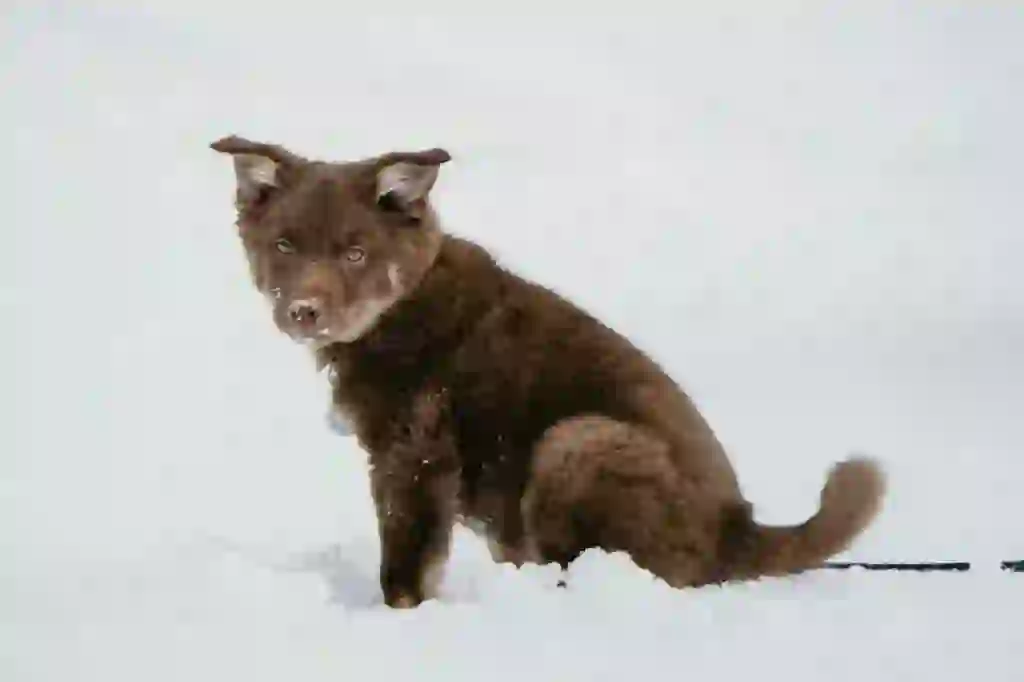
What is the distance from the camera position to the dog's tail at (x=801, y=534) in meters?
4.64

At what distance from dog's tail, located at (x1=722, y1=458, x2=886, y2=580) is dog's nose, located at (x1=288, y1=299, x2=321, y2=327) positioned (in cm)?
155

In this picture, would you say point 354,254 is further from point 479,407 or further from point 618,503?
point 618,503

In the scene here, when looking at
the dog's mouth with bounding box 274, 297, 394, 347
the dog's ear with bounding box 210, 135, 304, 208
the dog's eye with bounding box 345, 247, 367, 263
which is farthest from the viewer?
the dog's ear with bounding box 210, 135, 304, 208

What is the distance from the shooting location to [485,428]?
4820 mm

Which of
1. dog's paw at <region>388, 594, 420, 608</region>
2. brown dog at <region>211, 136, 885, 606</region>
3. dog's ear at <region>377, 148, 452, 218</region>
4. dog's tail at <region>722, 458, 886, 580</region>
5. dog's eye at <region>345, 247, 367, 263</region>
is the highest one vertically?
dog's ear at <region>377, 148, 452, 218</region>

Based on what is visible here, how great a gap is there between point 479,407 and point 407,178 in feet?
2.80

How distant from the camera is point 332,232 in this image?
4.73 meters

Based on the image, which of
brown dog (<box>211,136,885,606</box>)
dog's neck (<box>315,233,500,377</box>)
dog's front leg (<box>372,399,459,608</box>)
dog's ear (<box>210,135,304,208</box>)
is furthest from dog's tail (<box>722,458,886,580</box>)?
dog's ear (<box>210,135,304,208</box>)

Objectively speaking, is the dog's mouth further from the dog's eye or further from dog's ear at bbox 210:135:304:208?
dog's ear at bbox 210:135:304:208

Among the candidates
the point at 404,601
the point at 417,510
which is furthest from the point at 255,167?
the point at 404,601

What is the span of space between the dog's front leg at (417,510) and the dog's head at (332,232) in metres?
0.49

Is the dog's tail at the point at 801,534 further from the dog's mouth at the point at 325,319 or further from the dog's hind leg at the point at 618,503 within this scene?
the dog's mouth at the point at 325,319

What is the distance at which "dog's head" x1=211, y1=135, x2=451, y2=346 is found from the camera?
15.4ft

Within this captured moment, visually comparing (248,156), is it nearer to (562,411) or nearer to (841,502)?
(562,411)
